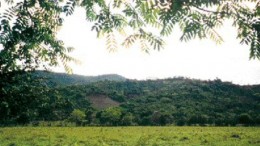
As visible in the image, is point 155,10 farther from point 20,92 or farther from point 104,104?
point 104,104

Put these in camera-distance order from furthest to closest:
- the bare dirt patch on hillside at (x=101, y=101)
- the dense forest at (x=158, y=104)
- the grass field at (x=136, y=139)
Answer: the bare dirt patch on hillside at (x=101, y=101) < the dense forest at (x=158, y=104) < the grass field at (x=136, y=139)

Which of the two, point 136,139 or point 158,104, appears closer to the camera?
point 136,139

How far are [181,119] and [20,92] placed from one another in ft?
194

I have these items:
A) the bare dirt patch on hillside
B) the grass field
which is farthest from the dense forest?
the grass field

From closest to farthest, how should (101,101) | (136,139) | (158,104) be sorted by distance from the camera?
(136,139) < (158,104) < (101,101)

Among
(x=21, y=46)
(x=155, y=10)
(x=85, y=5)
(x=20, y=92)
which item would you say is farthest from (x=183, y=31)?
(x=20, y=92)

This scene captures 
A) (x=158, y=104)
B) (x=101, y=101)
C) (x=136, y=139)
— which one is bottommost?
(x=101, y=101)

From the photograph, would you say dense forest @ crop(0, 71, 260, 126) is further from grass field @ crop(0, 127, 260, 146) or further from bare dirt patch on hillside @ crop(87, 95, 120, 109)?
grass field @ crop(0, 127, 260, 146)

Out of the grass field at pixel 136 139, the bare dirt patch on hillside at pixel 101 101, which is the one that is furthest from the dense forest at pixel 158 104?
the grass field at pixel 136 139

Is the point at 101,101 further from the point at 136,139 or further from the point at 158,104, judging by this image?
the point at 136,139

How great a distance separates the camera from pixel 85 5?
3.48 m

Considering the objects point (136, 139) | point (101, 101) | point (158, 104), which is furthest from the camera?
point (101, 101)

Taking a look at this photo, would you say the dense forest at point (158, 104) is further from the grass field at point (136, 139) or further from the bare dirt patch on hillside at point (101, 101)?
the grass field at point (136, 139)

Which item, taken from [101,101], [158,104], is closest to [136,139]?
[158,104]
